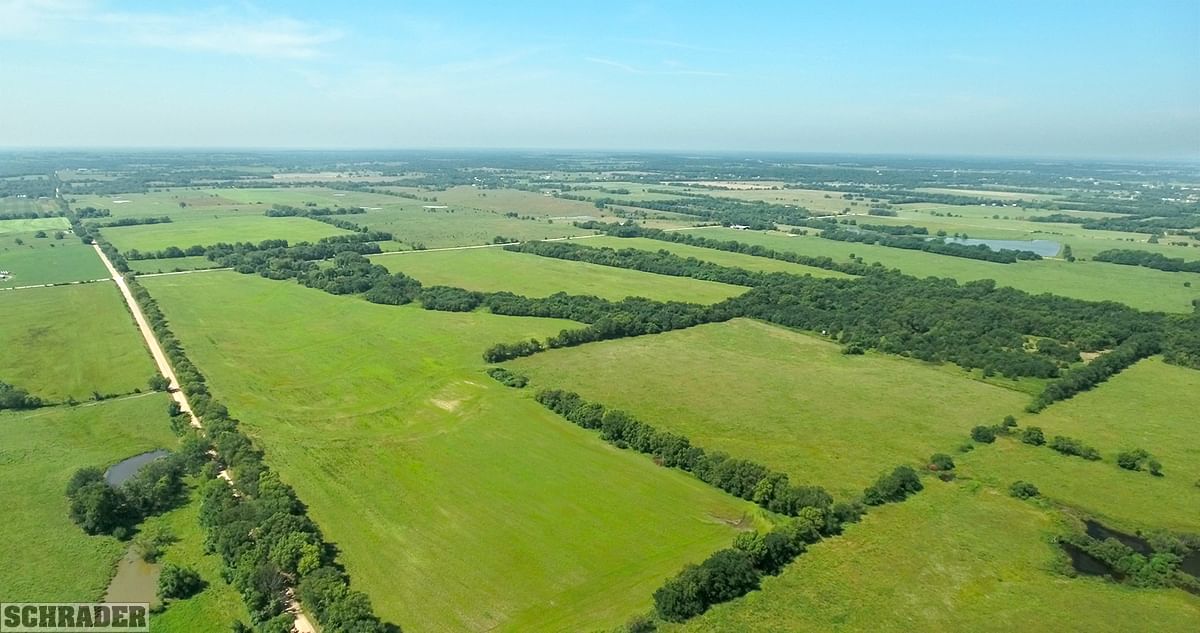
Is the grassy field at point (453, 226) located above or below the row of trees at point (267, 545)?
above

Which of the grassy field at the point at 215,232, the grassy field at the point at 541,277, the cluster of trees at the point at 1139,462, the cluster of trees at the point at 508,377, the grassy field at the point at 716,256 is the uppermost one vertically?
the grassy field at the point at 215,232

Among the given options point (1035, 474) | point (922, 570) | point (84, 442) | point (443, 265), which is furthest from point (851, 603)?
point (443, 265)

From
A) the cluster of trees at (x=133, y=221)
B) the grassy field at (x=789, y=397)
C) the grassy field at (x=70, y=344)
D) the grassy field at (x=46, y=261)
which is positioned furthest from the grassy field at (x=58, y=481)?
the cluster of trees at (x=133, y=221)

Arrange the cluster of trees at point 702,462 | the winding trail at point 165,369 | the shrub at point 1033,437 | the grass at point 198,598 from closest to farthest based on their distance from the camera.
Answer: the winding trail at point 165,369, the grass at point 198,598, the cluster of trees at point 702,462, the shrub at point 1033,437

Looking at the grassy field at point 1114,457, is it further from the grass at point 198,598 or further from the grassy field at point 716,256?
the grassy field at point 716,256

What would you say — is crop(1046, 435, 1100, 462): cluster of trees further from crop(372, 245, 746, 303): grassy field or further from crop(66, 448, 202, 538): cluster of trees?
crop(66, 448, 202, 538): cluster of trees

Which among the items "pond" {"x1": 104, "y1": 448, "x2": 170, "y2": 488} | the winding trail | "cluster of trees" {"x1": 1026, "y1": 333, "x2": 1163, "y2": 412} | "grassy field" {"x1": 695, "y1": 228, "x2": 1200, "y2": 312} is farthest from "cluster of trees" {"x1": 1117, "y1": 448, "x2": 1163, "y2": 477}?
"pond" {"x1": 104, "y1": 448, "x2": 170, "y2": 488}
